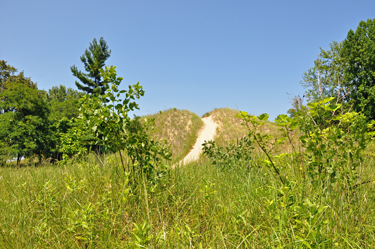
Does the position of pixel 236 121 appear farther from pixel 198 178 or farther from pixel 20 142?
pixel 20 142

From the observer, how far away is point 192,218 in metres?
3.19

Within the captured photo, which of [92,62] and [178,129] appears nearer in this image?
[178,129]

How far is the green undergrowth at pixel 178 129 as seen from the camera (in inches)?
727

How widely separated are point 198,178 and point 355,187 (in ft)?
8.85

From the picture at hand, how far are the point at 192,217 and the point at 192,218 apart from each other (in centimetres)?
2

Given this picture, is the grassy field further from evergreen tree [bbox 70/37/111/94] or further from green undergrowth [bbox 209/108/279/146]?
evergreen tree [bbox 70/37/111/94]

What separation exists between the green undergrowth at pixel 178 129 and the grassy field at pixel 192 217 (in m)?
14.0

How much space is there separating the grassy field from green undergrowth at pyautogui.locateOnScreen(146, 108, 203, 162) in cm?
1399

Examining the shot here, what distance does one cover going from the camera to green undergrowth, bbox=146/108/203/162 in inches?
727

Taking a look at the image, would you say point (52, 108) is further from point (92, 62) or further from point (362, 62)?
point (362, 62)

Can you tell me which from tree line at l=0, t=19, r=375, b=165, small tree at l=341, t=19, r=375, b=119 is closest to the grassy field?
tree line at l=0, t=19, r=375, b=165

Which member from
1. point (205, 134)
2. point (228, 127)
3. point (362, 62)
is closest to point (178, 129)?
point (205, 134)

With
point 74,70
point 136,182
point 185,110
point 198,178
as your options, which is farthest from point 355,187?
point 74,70

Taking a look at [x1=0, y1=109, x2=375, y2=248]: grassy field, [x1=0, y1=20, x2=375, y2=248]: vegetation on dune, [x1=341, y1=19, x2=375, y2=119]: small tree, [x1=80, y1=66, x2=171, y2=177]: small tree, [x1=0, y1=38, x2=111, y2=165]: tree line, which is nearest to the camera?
[x1=0, y1=109, x2=375, y2=248]: grassy field
